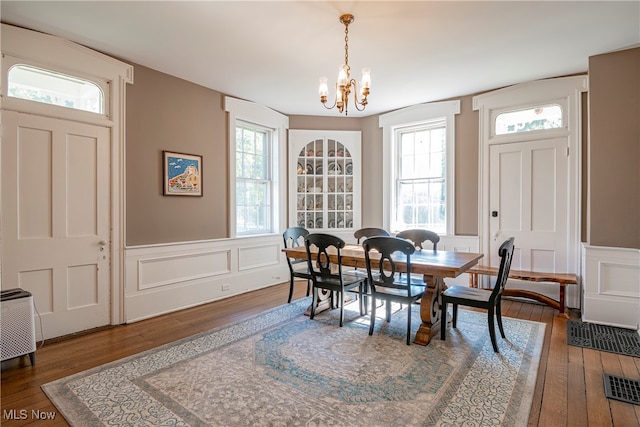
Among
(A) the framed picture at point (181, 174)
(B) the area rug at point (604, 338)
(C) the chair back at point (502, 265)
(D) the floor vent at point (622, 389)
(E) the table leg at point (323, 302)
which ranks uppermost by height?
(A) the framed picture at point (181, 174)

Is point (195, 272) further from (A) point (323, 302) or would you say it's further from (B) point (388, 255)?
(B) point (388, 255)

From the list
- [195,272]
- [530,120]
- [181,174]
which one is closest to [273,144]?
[181,174]

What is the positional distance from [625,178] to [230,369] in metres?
4.16

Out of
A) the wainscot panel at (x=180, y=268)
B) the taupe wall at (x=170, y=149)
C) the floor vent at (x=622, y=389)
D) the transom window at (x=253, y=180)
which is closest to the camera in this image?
the floor vent at (x=622, y=389)

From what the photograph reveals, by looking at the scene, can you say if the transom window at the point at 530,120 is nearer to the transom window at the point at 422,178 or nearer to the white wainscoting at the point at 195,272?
the transom window at the point at 422,178

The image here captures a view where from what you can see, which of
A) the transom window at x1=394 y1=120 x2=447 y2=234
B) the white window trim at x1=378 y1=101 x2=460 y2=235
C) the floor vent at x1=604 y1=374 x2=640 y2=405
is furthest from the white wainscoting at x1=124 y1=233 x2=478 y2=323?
the floor vent at x1=604 y1=374 x2=640 y2=405

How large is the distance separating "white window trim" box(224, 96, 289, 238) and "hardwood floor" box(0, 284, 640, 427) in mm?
1522

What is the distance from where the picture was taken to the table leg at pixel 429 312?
9.54 ft

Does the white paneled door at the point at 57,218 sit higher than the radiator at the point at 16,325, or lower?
higher

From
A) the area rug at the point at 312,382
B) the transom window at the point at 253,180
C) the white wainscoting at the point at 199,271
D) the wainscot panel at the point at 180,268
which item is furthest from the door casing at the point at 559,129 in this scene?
the wainscot panel at the point at 180,268

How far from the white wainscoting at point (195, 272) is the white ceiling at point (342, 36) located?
6.89ft

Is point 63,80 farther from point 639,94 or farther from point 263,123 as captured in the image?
point 639,94

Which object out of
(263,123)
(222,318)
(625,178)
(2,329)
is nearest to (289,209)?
(263,123)

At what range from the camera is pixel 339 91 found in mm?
2814
